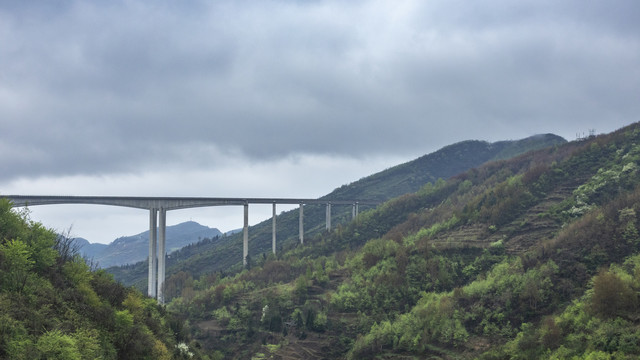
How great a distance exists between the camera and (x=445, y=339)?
48.7 metres

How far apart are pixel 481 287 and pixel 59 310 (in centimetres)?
4364

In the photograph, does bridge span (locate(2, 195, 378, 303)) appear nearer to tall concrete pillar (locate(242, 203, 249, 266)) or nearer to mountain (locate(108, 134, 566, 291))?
tall concrete pillar (locate(242, 203, 249, 266))

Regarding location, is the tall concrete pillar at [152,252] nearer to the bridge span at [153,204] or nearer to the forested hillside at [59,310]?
the bridge span at [153,204]

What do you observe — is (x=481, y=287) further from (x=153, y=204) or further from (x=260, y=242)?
(x=260, y=242)

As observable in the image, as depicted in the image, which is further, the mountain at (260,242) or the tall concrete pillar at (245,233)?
the mountain at (260,242)

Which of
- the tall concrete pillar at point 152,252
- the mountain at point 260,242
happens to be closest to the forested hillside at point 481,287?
the tall concrete pillar at point 152,252

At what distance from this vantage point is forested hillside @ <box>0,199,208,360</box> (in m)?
23.7

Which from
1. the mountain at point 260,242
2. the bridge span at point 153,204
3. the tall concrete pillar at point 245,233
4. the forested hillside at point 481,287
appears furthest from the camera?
the mountain at point 260,242

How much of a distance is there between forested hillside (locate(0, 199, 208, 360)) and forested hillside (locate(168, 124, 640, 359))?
22.0 m

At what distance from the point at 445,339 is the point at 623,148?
171 ft

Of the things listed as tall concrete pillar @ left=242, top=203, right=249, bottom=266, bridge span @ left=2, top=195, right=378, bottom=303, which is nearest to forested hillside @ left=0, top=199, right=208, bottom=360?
bridge span @ left=2, top=195, right=378, bottom=303

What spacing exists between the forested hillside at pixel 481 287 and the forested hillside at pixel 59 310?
2201 centimetres

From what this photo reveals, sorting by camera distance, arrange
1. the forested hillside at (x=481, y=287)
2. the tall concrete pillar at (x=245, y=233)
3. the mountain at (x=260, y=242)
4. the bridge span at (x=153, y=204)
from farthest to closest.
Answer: the mountain at (x=260, y=242), the tall concrete pillar at (x=245, y=233), the bridge span at (x=153, y=204), the forested hillside at (x=481, y=287)

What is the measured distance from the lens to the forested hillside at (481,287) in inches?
1607
